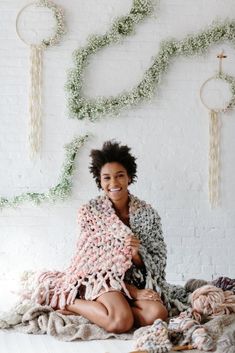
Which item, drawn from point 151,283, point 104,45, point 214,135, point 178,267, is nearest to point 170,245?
point 178,267

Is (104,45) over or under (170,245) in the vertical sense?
over

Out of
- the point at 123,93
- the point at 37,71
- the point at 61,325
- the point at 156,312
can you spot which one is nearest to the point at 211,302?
the point at 156,312

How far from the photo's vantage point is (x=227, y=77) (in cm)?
503

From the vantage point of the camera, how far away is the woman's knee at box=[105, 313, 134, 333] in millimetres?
3662

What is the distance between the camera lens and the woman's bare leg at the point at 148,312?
376 cm

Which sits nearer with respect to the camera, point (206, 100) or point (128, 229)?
point (128, 229)

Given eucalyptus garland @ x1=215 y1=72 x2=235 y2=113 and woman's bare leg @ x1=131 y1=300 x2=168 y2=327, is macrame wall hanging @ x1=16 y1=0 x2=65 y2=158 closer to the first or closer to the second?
eucalyptus garland @ x1=215 y1=72 x2=235 y2=113

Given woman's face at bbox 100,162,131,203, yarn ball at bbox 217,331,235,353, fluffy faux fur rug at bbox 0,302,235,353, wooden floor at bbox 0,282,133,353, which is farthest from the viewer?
woman's face at bbox 100,162,131,203

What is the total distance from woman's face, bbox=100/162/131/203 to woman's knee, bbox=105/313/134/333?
707 millimetres

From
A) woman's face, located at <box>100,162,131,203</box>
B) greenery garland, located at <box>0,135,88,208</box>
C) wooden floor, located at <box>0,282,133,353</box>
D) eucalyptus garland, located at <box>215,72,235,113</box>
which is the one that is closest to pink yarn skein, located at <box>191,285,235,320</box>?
wooden floor, located at <box>0,282,133,353</box>

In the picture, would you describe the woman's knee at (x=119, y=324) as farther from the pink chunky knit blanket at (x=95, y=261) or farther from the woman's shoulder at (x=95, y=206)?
the woman's shoulder at (x=95, y=206)

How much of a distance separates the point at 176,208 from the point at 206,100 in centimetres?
79

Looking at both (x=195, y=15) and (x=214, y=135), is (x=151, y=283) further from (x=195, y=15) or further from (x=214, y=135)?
(x=195, y=15)

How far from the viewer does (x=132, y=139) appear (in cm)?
503
